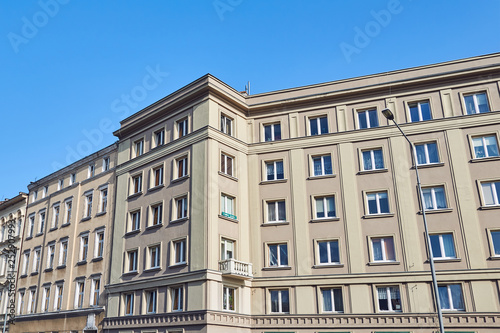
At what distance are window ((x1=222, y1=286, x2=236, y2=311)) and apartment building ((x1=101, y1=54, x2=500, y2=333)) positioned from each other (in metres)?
0.11

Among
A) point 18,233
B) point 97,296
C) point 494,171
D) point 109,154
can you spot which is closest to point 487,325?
point 494,171

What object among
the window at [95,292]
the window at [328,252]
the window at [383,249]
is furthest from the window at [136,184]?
the window at [383,249]

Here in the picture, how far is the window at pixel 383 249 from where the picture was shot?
3006cm

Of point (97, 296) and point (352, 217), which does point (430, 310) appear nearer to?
point (352, 217)

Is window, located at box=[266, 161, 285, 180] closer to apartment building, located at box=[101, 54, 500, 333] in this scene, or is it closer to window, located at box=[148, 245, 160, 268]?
apartment building, located at box=[101, 54, 500, 333]

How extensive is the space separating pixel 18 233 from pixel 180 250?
2868cm

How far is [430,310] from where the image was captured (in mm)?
28000

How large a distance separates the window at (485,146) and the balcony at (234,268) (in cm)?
1665

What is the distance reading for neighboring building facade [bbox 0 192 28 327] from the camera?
4869cm

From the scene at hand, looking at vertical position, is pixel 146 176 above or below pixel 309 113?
below

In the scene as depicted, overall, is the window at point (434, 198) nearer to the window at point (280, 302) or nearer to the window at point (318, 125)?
the window at point (318, 125)

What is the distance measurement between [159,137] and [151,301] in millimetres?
12513

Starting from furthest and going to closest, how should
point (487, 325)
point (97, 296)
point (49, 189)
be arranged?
point (49, 189) → point (97, 296) → point (487, 325)

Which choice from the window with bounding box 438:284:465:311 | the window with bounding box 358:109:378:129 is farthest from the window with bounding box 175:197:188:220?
the window with bounding box 438:284:465:311
